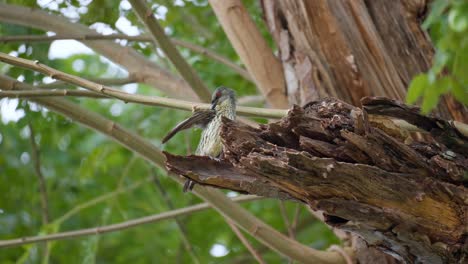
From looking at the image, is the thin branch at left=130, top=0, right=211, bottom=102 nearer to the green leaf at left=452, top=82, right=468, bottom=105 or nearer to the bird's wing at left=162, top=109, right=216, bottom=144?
the bird's wing at left=162, top=109, right=216, bottom=144

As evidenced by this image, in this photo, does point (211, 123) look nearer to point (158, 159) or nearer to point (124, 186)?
point (158, 159)

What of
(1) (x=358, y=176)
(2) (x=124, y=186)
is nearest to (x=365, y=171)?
(1) (x=358, y=176)

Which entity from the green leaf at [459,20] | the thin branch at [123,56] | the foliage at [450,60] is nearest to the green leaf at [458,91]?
the foliage at [450,60]

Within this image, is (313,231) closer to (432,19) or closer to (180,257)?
(180,257)

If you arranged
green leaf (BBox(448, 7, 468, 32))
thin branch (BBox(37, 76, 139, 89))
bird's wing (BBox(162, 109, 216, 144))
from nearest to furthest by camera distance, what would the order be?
green leaf (BBox(448, 7, 468, 32)), bird's wing (BBox(162, 109, 216, 144)), thin branch (BBox(37, 76, 139, 89))

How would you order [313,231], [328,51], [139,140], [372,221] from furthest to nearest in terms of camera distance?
[313,231]
[328,51]
[139,140]
[372,221]

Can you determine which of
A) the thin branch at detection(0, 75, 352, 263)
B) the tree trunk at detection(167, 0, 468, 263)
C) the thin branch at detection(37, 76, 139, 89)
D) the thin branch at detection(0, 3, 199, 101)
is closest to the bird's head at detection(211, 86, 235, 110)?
the thin branch at detection(0, 75, 352, 263)

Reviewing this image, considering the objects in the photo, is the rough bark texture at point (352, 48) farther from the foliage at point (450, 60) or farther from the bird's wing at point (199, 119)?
the foliage at point (450, 60)

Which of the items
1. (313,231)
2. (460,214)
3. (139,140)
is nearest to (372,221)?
(460,214)
